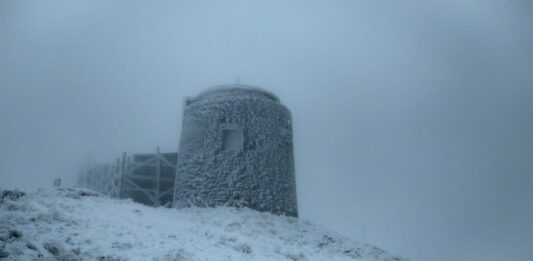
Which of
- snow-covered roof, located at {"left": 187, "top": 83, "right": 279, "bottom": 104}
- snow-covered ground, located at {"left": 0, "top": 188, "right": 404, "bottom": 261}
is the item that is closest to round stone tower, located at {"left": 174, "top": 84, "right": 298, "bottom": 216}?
snow-covered roof, located at {"left": 187, "top": 83, "right": 279, "bottom": 104}

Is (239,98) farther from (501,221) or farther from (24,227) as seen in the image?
(501,221)

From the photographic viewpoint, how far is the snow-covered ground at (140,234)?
8.12 m

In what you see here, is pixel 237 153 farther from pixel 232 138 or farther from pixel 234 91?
pixel 234 91

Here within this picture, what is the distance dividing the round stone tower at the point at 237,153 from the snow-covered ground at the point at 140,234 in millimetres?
944

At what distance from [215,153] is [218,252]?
7.80 m

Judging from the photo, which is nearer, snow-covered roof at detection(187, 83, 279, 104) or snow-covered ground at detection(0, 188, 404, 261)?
snow-covered ground at detection(0, 188, 404, 261)

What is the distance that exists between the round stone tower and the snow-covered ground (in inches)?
37.2

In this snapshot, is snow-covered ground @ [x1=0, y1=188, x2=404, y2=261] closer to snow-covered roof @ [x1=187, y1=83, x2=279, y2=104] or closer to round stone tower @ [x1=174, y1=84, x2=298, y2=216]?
round stone tower @ [x1=174, y1=84, x2=298, y2=216]

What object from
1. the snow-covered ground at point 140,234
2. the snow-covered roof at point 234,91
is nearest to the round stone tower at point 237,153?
the snow-covered roof at point 234,91

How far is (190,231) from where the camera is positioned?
11.8 metres

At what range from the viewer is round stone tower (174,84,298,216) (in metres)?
17.0

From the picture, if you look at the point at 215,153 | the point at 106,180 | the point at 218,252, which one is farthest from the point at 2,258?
the point at 106,180

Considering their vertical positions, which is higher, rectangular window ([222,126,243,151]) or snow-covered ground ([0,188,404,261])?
rectangular window ([222,126,243,151])

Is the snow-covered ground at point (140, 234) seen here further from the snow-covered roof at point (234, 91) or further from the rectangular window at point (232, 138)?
the snow-covered roof at point (234, 91)
